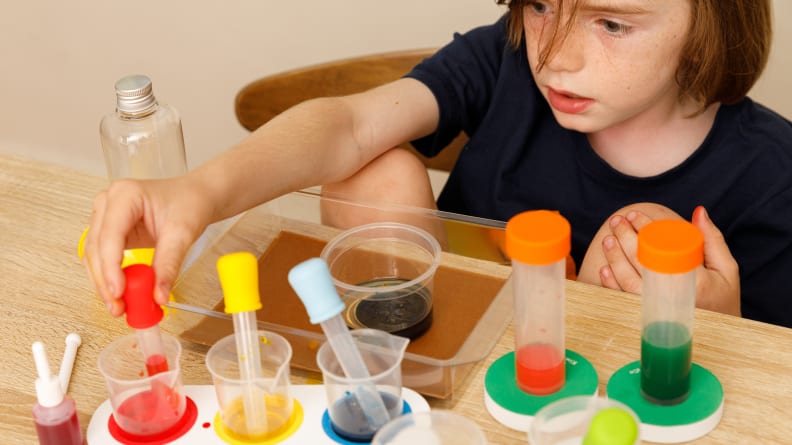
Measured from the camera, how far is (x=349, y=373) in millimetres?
732

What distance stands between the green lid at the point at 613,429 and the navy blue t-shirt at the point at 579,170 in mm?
526

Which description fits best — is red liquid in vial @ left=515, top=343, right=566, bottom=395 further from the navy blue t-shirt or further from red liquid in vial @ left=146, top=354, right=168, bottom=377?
the navy blue t-shirt

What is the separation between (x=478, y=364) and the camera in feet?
2.69

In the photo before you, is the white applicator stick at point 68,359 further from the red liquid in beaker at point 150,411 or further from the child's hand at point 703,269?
the child's hand at point 703,269

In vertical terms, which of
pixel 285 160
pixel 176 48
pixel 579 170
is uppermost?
pixel 285 160

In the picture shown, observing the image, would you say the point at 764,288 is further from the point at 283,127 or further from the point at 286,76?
the point at 286,76

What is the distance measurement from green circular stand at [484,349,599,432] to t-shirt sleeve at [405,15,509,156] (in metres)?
0.48

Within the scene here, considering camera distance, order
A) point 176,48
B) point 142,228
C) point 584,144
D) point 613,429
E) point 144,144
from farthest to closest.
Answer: point 176,48
point 584,144
point 144,144
point 142,228
point 613,429

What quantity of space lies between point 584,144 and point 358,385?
22.5 inches

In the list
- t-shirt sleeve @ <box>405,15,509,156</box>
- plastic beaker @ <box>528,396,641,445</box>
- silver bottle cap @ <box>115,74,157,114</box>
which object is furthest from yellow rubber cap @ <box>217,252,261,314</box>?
t-shirt sleeve @ <box>405,15,509,156</box>

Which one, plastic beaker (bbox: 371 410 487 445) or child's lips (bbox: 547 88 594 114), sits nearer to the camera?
plastic beaker (bbox: 371 410 487 445)

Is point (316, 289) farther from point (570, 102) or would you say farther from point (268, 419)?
point (570, 102)

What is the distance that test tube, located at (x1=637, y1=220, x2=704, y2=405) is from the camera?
2.21 ft

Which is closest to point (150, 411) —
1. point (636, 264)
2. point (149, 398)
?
point (149, 398)
